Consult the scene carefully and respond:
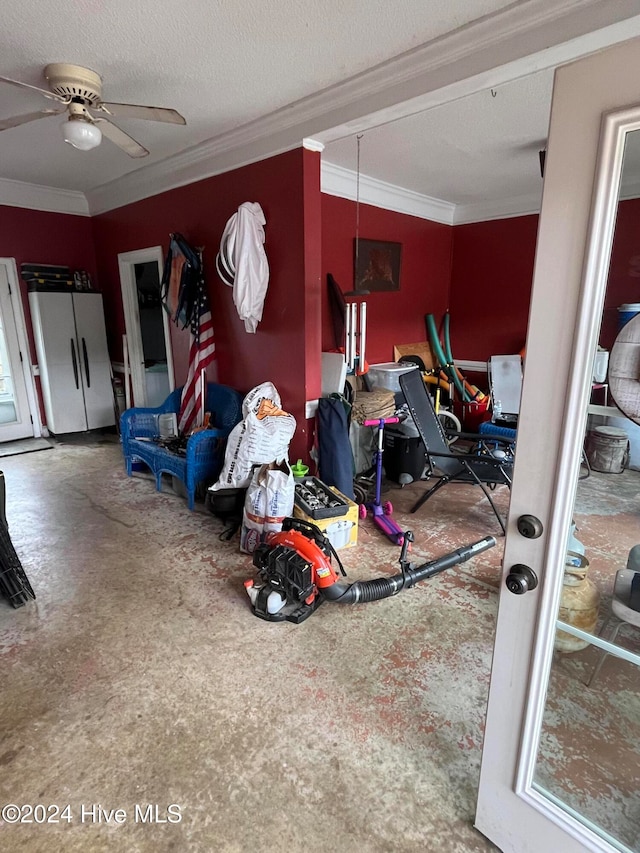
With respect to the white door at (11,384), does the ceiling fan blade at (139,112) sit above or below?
above

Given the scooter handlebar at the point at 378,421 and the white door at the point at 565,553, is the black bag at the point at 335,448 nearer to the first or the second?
the scooter handlebar at the point at 378,421

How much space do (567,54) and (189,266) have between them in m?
2.83

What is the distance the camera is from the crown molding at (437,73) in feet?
6.31

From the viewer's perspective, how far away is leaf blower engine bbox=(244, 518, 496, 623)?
228 cm

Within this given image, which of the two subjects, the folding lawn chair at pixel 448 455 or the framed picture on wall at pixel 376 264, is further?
the framed picture on wall at pixel 376 264

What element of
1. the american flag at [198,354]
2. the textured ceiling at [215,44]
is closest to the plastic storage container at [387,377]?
the american flag at [198,354]

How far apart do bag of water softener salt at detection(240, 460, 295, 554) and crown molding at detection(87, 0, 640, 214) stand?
87.2 inches

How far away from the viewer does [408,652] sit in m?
2.13

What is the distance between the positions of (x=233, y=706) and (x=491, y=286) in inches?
205

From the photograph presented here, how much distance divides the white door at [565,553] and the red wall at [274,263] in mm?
2414

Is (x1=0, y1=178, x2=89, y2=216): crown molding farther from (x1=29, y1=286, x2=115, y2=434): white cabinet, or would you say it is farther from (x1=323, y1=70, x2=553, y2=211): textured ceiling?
(x1=323, y1=70, x2=553, y2=211): textured ceiling

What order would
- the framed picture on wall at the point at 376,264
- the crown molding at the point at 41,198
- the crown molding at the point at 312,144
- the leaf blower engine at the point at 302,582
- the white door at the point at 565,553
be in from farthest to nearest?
1. the crown molding at the point at 41,198
2. the framed picture on wall at the point at 376,264
3. the crown molding at the point at 312,144
4. the leaf blower engine at the point at 302,582
5. the white door at the point at 565,553

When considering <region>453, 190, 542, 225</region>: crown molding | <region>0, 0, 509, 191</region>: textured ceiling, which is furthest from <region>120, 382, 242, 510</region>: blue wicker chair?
<region>453, 190, 542, 225</region>: crown molding

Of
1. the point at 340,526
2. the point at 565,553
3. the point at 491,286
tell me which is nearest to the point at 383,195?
the point at 491,286
